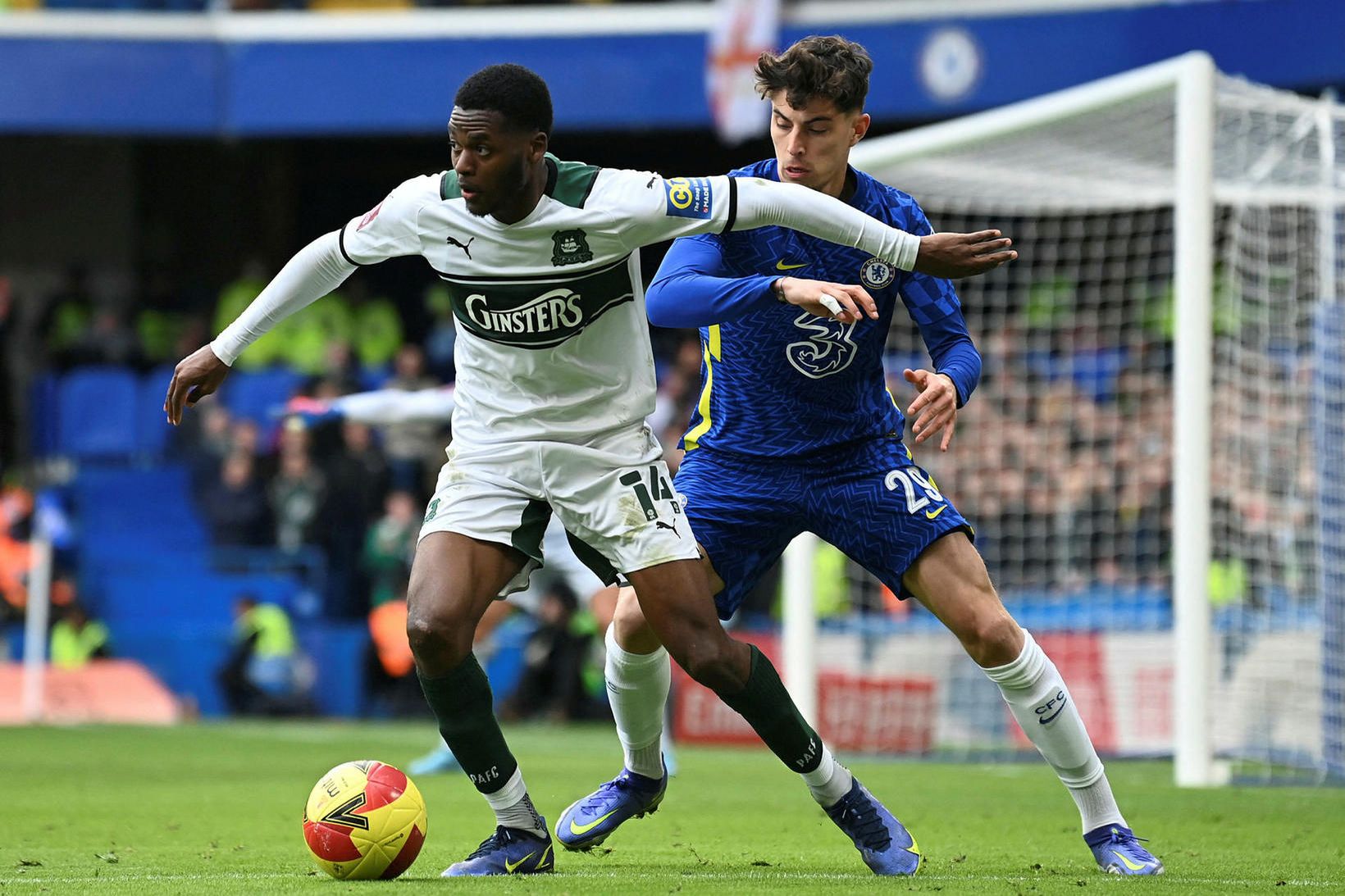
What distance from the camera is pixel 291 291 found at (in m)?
5.22

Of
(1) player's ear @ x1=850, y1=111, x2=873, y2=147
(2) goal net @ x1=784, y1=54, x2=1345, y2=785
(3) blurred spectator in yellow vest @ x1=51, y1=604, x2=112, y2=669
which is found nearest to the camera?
(1) player's ear @ x1=850, y1=111, x2=873, y2=147

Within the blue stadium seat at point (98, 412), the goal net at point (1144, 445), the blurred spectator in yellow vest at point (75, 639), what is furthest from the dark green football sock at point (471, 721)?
the blue stadium seat at point (98, 412)

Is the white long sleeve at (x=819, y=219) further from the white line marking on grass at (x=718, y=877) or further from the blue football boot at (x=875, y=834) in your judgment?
the white line marking on grass at (x=718, y=877)

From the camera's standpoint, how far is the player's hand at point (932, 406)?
495 cm

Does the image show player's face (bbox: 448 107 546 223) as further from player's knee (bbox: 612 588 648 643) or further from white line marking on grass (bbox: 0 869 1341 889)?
white line marking on grass (bbox: 0 869 1341 889)

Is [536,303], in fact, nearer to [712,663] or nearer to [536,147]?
[536,147]

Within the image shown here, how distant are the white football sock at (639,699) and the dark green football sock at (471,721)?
0.65m

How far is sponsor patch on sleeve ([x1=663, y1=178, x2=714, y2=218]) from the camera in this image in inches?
197

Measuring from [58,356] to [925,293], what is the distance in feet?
49.1

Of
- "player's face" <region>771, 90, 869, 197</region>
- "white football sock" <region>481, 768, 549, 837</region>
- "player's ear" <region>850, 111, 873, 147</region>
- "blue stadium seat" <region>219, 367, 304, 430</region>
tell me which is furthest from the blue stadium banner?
"white football sock" <region>481, 768, 549, 837</region>

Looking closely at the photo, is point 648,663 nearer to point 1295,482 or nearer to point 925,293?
point 925,293

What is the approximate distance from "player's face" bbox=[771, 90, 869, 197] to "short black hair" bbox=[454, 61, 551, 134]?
791mm

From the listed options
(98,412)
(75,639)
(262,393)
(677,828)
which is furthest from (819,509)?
(98,412)

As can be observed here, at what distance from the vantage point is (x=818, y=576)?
46.0ft
